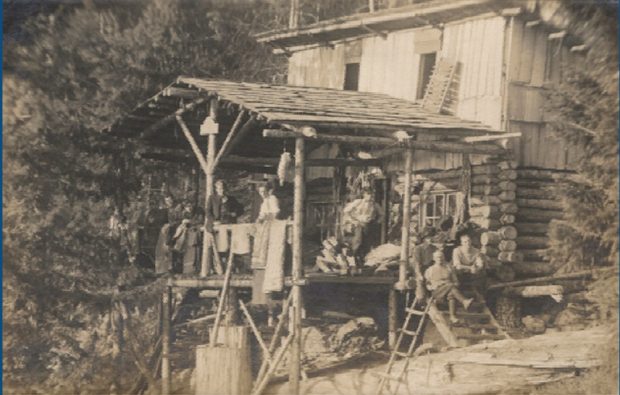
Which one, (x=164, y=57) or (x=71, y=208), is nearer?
(x=71, y=208)

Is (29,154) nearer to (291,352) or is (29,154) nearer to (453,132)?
(291,352)

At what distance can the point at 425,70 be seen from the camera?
17.3m

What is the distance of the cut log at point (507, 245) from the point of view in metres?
14.9

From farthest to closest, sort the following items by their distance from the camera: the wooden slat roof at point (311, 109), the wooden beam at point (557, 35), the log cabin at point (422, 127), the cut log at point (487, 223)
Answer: the cut log at point (487, 223)
the wooden beam at point (557, 35)
the log cabin at point (422, 127)
the wooden slat roof at point (311, 109)

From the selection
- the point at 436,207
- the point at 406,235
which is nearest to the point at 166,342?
the point at 406,235

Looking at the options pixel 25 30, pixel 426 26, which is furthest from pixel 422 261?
pixel 25 30

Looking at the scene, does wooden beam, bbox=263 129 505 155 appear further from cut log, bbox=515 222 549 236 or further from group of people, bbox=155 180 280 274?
group of people, bbox=155 180 280 274

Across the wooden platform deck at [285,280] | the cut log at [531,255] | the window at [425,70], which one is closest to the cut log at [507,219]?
the cut log at [531,255]

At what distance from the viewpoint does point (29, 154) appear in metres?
14.9

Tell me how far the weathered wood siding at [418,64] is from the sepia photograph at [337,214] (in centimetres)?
5

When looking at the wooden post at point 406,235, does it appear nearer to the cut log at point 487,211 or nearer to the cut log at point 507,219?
the cut log at point 487,211

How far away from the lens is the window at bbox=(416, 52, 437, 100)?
17.3 metres

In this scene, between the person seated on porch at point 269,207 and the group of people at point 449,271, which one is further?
the person seated on porch at point 269,207

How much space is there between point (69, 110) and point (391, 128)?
19.4ft
